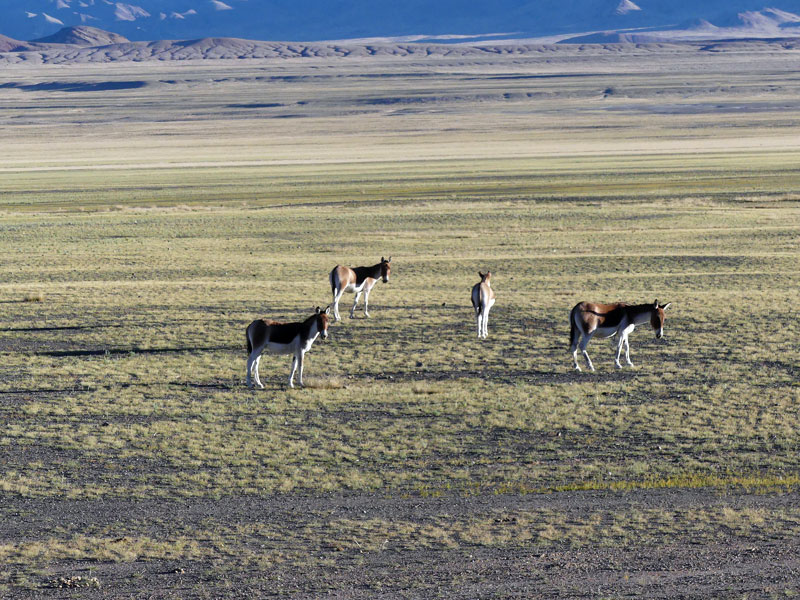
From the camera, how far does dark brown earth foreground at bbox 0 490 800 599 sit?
1003 cm

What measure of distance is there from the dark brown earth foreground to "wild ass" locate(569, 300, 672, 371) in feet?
17.9

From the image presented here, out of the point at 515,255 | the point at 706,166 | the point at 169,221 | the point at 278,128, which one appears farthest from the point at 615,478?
the point at 278,128

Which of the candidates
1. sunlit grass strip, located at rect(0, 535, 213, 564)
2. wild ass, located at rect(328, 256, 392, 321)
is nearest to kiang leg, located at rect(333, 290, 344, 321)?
wild ass, located at rect(328, 256, 392, 321)

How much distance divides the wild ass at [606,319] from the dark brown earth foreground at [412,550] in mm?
5447

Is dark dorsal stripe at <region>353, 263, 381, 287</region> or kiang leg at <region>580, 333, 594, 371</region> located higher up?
dark dorsal stripe at <region>353, 263, 381, 287</region>

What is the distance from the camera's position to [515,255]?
1453 inches

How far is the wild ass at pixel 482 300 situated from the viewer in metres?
20.7

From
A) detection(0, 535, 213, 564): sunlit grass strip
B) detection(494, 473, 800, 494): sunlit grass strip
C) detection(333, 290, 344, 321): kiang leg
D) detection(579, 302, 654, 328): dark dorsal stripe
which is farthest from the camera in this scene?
detection(333, 290, 344, 321): kiang leg

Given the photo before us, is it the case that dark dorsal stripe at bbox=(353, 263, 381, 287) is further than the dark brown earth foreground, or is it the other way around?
dark dorsal stripe at bbox=(353, 263, 381, 287)

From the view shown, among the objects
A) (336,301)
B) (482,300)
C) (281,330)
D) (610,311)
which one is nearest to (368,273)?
(336,301)

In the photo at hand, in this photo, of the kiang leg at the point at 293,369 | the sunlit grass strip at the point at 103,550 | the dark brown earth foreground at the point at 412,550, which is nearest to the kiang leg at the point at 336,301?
the kiang leg at the point at 293,369

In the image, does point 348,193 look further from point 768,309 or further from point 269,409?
point 269,409

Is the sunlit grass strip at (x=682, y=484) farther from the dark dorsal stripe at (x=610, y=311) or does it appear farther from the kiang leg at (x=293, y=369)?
the kiang leg at (x=293, y=369)

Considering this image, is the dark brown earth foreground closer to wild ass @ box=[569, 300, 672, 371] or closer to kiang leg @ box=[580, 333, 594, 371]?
wild ass @ box=[569, 300, 672, 371]
